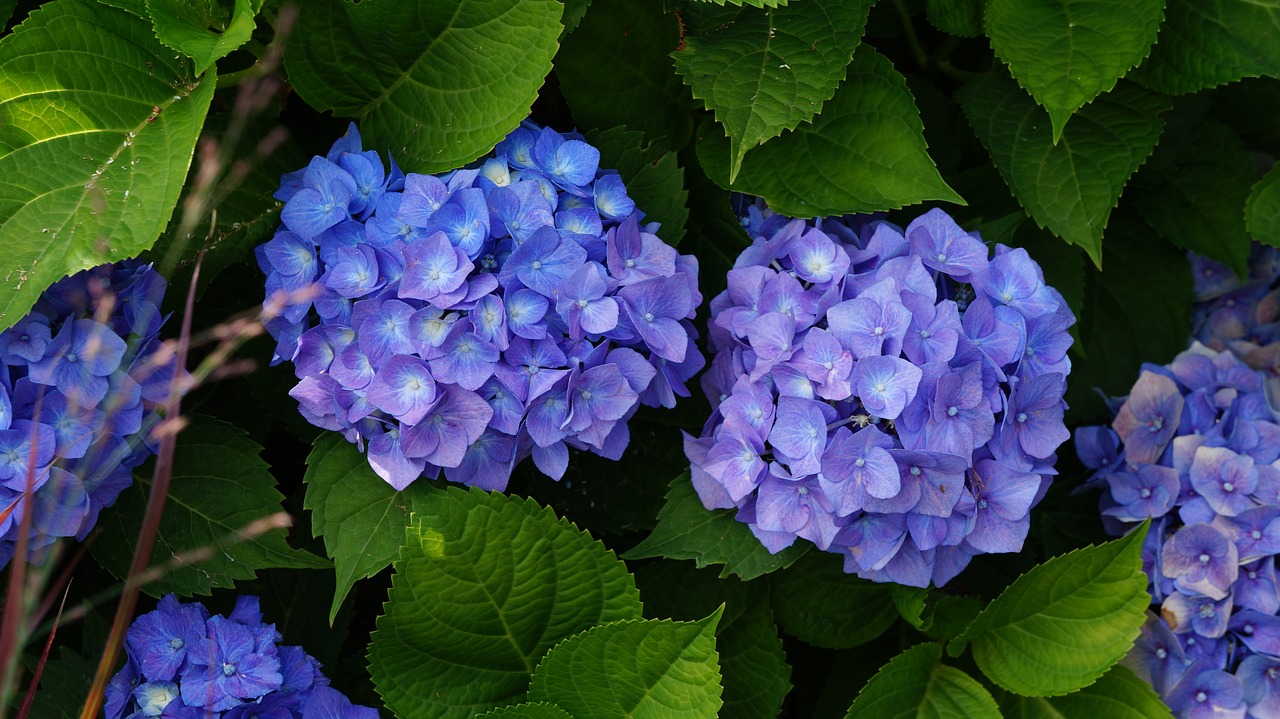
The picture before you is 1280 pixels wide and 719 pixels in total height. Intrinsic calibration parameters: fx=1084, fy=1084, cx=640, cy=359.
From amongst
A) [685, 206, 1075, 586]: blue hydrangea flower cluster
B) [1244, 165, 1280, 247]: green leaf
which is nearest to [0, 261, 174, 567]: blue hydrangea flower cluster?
[685, 206, 1075, 586]: blue hydrangea flower cluster

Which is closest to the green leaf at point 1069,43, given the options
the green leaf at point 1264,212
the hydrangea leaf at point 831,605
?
the green leaf at point 1264,212

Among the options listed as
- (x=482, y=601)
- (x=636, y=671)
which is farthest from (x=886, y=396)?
(x=482, y=601)

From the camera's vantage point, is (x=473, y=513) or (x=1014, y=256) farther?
(x=1014, y=256)

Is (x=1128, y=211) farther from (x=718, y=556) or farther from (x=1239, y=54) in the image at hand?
(x=718, y=556)

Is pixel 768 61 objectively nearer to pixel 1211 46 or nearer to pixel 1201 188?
pixel 1211 46

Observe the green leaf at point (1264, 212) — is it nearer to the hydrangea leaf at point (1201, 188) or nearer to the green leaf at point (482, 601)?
the hydrangea leaf at point (1201, 188)

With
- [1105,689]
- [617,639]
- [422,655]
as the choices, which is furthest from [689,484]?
[1105,689]
